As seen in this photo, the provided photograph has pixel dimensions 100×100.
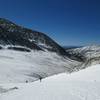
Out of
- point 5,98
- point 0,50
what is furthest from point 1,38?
point 5,98

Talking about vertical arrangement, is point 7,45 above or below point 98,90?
above

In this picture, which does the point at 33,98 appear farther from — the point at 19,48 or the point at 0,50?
the point at 19,48

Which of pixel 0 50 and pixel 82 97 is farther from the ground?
pixel 0 50

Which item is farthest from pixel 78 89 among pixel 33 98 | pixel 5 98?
pixel 5 98

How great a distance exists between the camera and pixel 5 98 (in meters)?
21.3

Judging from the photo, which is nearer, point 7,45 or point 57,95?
point 57,95

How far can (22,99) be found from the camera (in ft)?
63.8

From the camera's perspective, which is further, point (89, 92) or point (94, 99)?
point (89, 92)

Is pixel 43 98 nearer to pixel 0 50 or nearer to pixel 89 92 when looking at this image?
pixel 89 92

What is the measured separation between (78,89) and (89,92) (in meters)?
1.84

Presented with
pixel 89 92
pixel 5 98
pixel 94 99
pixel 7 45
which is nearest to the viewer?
pixel 94 99

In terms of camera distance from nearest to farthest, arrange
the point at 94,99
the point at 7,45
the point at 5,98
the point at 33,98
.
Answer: the point at 94,99, the point at 33,98, the point at 5,98, the point at 7,45

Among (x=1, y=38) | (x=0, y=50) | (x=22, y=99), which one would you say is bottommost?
(x=22, y=99)

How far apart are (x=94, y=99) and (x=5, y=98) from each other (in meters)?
9.66
